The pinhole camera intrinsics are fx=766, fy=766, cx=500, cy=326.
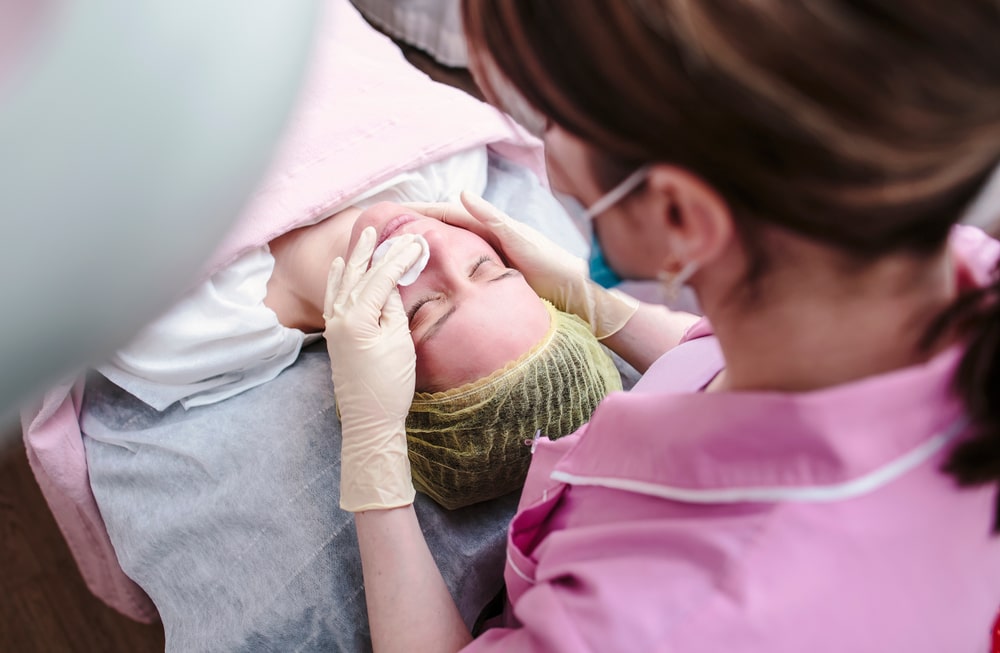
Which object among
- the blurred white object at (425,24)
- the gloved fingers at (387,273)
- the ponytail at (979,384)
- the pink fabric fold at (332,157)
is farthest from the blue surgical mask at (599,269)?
the blurred white object at (425,24)

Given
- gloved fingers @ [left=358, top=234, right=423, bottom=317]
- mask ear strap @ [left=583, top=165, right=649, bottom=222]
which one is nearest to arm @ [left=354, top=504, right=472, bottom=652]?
gloved fingers @ [left=358, top=234, right=423, bottom=317]

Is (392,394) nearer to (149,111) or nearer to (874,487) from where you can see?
(874,487)

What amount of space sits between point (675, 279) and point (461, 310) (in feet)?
2.30

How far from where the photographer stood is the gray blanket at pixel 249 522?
1233 mm

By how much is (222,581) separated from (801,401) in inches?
39.6

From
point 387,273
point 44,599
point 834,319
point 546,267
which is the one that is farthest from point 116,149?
point 44,599

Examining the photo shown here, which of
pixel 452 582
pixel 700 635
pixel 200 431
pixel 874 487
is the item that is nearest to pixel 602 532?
pixel 700 635

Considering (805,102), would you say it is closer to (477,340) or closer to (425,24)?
(477,340)

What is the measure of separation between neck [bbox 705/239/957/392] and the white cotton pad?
0.74 meters

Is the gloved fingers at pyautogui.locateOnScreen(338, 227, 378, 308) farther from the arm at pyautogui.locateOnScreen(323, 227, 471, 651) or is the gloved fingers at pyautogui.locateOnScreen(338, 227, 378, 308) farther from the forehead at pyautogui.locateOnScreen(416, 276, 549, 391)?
the forehead at pyautogui.locateOnScreen(416, 276, 549, 391)

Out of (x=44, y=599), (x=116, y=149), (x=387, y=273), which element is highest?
(x=116, y=149)

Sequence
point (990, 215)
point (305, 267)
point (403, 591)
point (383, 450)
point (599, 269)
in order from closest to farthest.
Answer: point (599, 269)
point (990, 215)
point (403, 591)
point (383, 450)
point (305, 267)

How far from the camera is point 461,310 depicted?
131 cm

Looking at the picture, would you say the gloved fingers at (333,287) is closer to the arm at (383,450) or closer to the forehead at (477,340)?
the arm at (383,450)
